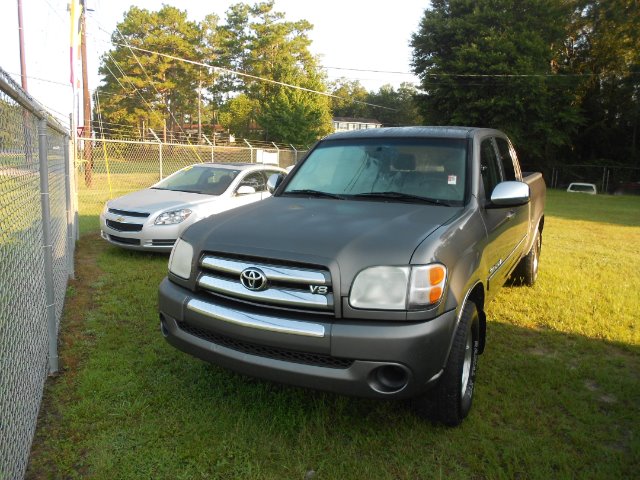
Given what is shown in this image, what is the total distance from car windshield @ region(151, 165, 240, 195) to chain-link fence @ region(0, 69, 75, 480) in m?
4.52

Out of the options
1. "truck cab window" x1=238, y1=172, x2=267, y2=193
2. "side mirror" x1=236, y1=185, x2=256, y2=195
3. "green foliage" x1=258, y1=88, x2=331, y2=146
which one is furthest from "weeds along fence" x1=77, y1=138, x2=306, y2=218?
"green foliage" x1=258, y1=88, x2=331, y2=146

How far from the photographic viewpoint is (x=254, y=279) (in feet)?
8.61

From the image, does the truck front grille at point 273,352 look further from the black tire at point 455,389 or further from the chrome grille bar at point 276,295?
the black tire at point 455,389

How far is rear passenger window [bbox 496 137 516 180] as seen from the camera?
15.1 ft

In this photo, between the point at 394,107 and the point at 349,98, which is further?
the point at 349,98

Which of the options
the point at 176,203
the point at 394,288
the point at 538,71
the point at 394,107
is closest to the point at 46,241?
the point at 394,288

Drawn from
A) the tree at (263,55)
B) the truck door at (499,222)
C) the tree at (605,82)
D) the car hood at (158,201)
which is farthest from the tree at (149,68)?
the truck door at (499,222)

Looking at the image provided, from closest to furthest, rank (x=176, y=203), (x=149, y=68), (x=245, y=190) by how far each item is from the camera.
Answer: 1. (x=176, y=203)
2. (x=245, y=190)
3. (x=149, y=68)

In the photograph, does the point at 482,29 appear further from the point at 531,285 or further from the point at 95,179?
the point at 531,285

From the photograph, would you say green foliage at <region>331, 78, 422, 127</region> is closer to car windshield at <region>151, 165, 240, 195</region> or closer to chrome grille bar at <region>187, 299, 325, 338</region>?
car windshield at <region>151, 165, 240, 195</region>

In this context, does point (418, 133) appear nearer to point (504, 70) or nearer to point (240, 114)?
point (504, 70)

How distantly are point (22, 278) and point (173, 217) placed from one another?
4.37 meters

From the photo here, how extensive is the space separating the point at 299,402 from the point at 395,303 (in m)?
1.16

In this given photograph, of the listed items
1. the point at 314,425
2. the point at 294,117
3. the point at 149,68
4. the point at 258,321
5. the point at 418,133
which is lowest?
the point at 314,425
